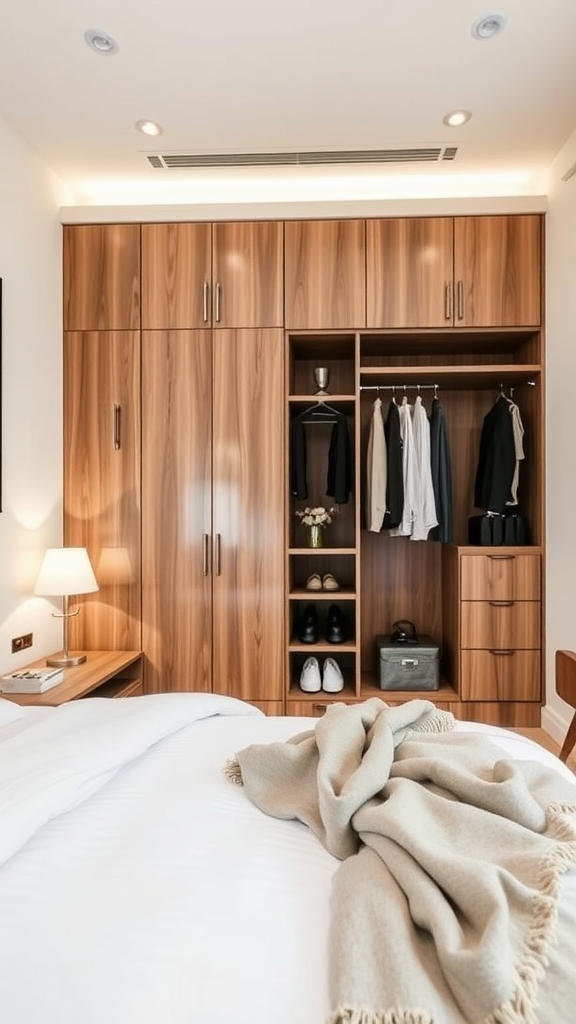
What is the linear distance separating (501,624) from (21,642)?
7.75 feet

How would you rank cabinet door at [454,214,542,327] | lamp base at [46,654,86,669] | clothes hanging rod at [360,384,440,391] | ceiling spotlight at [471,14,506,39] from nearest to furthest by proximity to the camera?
1. ceiling spotlight at [471,14,506,39]
2. lamp base at [46,654,86,669]
3. cabinet door at [454,214,542,327]
4. clothes hanging rod at [360,384,440,391]

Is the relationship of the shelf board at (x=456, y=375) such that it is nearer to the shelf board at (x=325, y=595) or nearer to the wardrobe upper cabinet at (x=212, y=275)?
the wardrobe upper cabinet at (x=212, y=275)

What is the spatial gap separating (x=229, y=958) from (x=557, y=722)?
241 centimetres

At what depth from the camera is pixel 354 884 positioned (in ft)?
2.62

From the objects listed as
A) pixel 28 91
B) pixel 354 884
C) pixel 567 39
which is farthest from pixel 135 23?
pixel 354 884

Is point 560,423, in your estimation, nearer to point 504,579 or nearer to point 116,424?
point 504,579

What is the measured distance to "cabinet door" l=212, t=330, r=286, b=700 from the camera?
2785 millimetres

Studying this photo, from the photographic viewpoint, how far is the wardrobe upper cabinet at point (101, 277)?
2.84m

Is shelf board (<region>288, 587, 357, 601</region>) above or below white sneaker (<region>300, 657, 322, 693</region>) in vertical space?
above

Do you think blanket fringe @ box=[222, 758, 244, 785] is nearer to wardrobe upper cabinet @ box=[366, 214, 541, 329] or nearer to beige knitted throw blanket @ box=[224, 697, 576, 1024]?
beige knitted throw blanket @ box=[224, 697, 576, 1024]

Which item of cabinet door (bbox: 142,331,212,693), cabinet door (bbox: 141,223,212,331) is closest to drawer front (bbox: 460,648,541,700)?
cabinet door (bbox: 142,331,212,693)

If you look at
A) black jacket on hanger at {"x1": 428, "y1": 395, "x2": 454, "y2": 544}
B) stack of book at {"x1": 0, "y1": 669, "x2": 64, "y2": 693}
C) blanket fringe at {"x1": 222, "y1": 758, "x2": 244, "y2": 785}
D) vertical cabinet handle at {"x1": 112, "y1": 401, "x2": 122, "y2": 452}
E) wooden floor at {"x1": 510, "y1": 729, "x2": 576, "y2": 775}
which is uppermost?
vertical cabinet handle at {"x1": 112, "y1": 401, "x2": 122, "y2": 452}

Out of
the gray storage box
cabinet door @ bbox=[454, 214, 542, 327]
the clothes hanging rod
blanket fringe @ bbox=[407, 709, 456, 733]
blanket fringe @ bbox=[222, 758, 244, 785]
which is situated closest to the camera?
A: blanket fringe @ bbox=[222, 758, 244, 785]

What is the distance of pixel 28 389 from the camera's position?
8.39 feet
